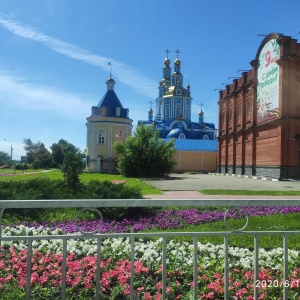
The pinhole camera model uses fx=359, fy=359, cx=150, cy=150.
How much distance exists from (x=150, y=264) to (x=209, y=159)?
142ft

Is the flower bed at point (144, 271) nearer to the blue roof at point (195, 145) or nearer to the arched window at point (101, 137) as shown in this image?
the arched window at point (101, 137)

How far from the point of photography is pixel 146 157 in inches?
1249

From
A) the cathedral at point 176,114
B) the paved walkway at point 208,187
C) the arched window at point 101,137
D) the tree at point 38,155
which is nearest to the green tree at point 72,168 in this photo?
→ the paved walkway at point 208,187

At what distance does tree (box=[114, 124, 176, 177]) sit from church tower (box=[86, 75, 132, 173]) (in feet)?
43.8

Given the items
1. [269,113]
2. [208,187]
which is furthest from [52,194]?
[269,113]

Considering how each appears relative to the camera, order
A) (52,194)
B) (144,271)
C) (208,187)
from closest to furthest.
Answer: (144,271)
(52,194)
(208,187)

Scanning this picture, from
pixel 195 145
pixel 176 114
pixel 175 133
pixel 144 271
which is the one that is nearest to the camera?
pixel 144 271

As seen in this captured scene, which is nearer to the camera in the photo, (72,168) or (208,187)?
(72,168)

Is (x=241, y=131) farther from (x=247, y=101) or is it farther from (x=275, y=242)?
(x=275, y=242)

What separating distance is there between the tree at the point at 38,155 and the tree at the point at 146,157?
133 ft

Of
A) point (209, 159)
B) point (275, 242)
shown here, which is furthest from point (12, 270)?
point (209, 159)

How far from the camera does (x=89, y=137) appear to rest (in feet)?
155

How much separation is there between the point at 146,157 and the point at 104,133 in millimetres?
15424

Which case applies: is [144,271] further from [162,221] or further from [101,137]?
[101,137]
